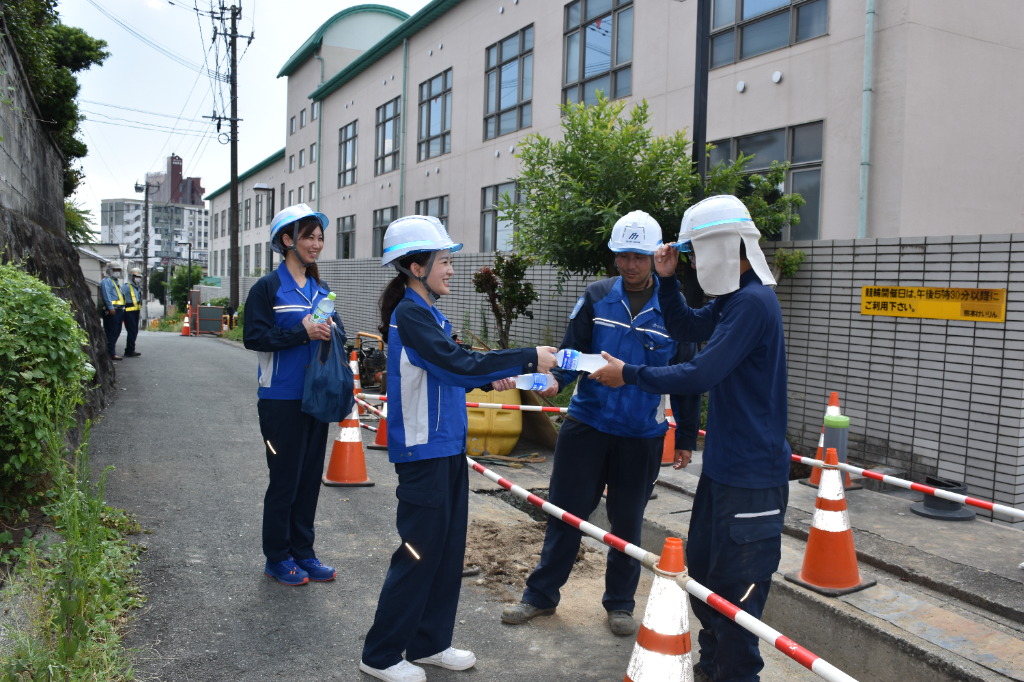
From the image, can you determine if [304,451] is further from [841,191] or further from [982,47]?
[982,47]

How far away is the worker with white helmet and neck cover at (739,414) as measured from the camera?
9.97ft

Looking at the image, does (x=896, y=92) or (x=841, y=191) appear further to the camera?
(x=841, y=191)

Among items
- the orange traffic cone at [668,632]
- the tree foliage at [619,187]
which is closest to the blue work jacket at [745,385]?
the orange traffic cone at [668,632]

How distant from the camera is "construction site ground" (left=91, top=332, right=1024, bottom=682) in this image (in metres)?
3.61

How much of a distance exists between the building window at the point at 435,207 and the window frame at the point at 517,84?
2.78 metres

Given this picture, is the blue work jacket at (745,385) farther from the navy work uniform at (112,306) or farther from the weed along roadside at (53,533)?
the navy work uniform at (112,306)

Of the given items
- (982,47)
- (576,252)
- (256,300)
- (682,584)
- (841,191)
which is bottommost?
(682,584)

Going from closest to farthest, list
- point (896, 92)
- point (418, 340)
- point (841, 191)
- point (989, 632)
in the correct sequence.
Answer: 1. point (418, 340)
2. point (989, 632)
3. point (896, 92)
4. point (841, 191)

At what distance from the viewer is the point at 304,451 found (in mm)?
4363

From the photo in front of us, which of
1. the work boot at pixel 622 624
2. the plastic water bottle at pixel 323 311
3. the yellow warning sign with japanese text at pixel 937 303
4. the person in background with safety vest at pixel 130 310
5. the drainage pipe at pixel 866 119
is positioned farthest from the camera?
the person in background with safety vest at pixel 130 310

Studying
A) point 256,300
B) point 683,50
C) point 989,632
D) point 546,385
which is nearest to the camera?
point 546,385

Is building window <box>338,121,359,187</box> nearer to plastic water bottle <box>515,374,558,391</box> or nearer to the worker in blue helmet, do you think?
the worker in blue helmet

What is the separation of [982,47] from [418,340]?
9.28 metres

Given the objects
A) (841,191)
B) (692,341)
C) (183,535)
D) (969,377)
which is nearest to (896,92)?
(841,191)
